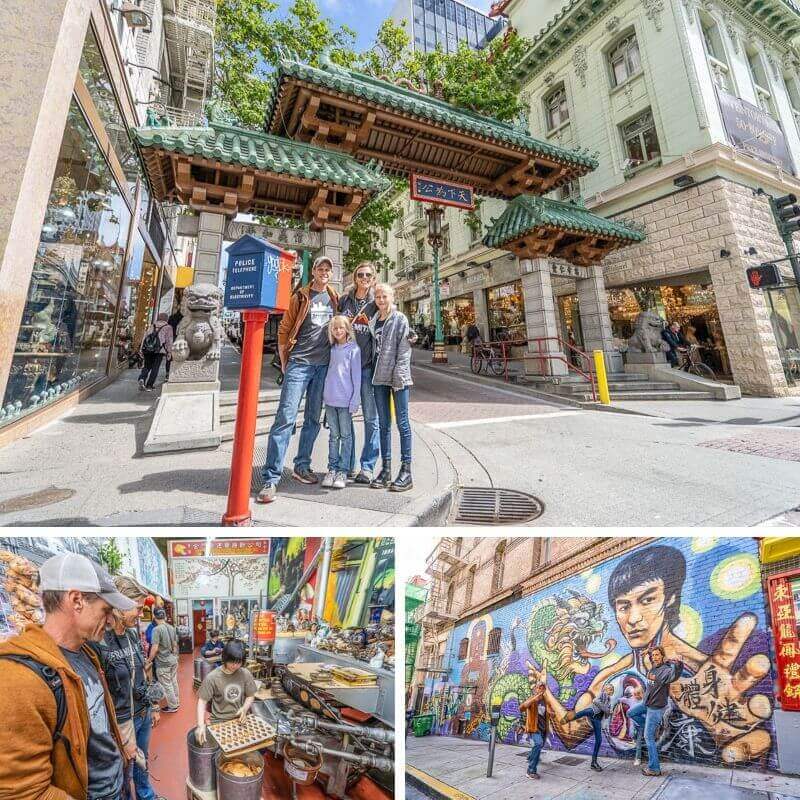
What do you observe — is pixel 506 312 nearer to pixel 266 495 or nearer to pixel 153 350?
pixel 153 350

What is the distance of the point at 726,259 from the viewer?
1160 centimetres

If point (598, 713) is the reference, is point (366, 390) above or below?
above

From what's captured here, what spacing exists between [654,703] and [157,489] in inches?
189

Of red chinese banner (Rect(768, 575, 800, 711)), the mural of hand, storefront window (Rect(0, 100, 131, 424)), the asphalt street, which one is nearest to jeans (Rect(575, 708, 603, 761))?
the mural of hand

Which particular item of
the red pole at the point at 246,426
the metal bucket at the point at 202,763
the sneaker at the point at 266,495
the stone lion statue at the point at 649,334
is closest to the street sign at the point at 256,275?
the red pole at the point at 246,426

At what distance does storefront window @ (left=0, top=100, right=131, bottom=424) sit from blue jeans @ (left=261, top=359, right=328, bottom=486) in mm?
3541

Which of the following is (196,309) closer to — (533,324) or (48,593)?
(48,593)

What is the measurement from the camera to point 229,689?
Answer: 265cm

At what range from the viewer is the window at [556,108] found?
16688 millimetres

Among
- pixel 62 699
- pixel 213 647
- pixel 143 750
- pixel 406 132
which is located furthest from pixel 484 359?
pixel 62 699

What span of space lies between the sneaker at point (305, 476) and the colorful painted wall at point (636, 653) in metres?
2.42

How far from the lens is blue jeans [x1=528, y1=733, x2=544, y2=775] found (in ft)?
13.0

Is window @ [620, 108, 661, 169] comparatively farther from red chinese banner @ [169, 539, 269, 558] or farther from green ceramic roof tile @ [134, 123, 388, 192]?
red chinese banner @ [169, 539, 269, 558]

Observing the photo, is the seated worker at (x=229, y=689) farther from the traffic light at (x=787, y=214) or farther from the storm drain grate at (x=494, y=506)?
the traffic light at (x=787, y=214)
